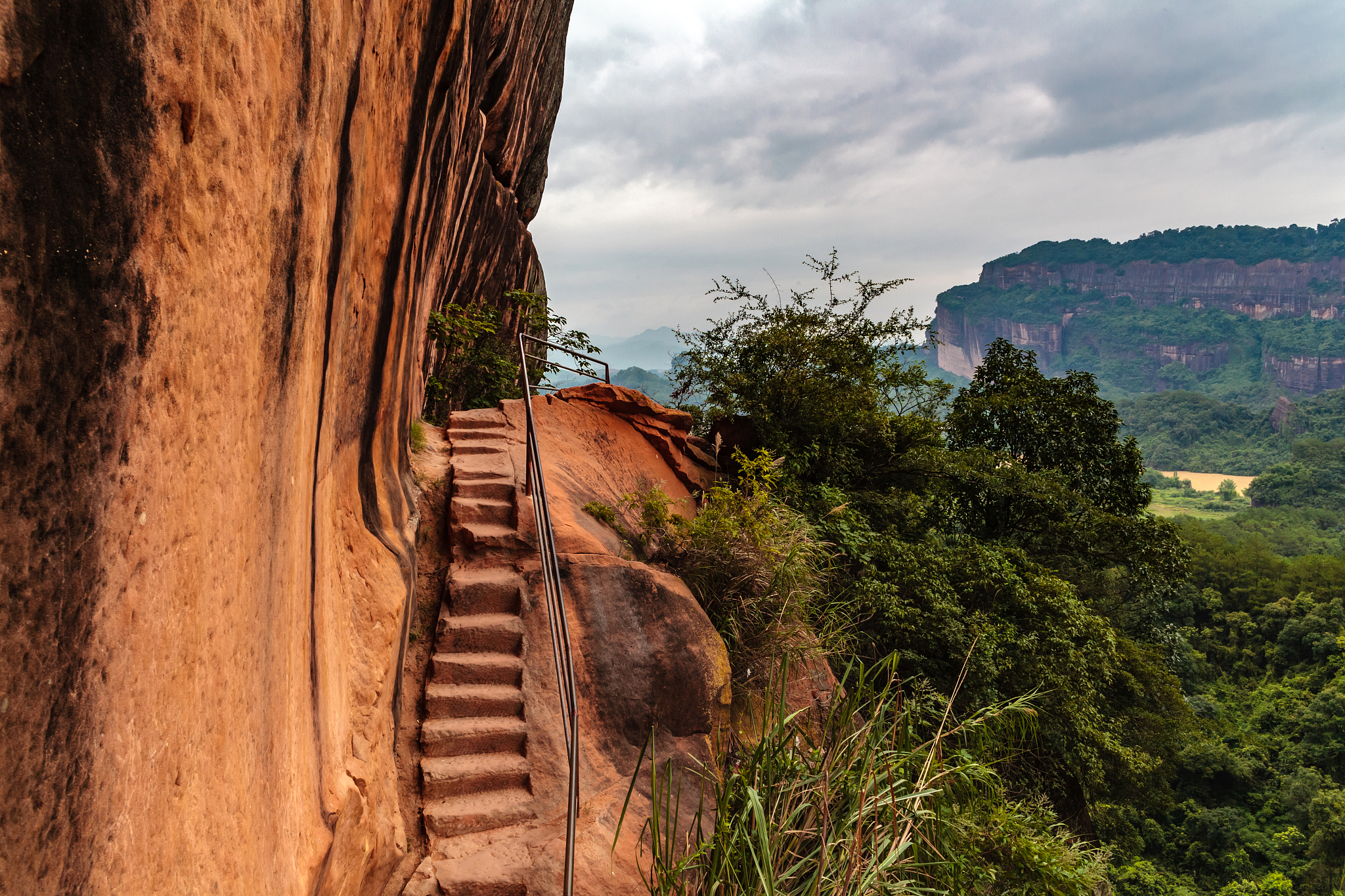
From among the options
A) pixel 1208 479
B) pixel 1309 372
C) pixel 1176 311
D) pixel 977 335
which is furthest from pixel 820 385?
pixel 977 335

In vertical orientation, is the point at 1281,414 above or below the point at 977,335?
below

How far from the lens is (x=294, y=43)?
2.02 m

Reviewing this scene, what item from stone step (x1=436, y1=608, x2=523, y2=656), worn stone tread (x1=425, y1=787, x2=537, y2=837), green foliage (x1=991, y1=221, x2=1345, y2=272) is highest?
green foliage (x1=991, y1=221, x2=1345, y2=272)

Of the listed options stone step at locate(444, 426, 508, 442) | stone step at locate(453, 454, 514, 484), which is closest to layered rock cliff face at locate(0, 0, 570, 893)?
stone step at locate(453, 454, 514, 484)

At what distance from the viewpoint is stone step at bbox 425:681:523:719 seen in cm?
418

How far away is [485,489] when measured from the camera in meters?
5.53

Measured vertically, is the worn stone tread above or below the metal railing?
below

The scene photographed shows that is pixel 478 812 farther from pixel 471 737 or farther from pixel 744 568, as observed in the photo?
pixel 744 568

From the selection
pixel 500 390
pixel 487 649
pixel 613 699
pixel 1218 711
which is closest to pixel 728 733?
pixel 613 699

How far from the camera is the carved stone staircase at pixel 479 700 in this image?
12.0 ft

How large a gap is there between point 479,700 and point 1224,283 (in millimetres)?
185458

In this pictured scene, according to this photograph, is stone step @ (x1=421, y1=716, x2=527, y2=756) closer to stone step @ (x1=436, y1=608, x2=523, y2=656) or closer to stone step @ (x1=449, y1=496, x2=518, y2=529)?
stone step @ (x1=436, y1=608, x2=523, y2=656)

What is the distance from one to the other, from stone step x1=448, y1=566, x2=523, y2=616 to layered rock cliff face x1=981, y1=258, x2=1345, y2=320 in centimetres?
16927

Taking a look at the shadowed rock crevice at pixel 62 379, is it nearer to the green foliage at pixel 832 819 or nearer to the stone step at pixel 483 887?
the green foliage at pixel 832 819
